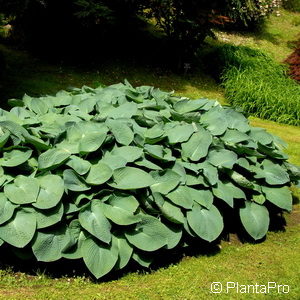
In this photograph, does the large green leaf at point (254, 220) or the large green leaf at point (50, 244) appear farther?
the large green leaf at point (254, 220)

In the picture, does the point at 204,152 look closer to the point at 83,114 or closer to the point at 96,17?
the point at 83,114

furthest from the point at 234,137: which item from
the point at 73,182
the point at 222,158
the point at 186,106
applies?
the point at 73,182

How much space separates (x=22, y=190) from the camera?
337 centimetres

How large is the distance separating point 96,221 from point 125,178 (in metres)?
0.44

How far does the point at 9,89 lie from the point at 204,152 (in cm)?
564

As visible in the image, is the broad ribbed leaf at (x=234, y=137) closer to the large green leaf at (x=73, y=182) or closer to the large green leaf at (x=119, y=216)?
the large green leaf at (x=119, y=216)

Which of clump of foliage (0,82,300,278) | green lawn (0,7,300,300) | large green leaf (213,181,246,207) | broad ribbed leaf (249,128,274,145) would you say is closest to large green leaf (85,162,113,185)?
clump of foliage (0,82,300,278)

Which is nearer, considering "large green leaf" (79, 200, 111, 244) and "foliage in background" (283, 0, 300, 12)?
"large green leaf" (79, 200, 111, 244)

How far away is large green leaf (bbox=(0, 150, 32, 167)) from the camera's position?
11.4ft

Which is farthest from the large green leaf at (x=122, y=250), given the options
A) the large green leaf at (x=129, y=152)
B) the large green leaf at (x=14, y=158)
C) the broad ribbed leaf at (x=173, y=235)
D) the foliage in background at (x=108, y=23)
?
the foliage in background at (x=108, y=23)

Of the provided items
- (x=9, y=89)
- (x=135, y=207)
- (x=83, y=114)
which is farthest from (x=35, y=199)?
(x=9, y=89)

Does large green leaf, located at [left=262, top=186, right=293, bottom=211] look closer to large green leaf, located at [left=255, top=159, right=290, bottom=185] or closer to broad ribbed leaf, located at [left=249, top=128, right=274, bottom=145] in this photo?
large green leaf, located at [left=255, top=159, right=290, bottom=185]

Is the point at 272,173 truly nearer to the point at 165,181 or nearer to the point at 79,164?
the point at 165,181

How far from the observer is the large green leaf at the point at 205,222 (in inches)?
144
